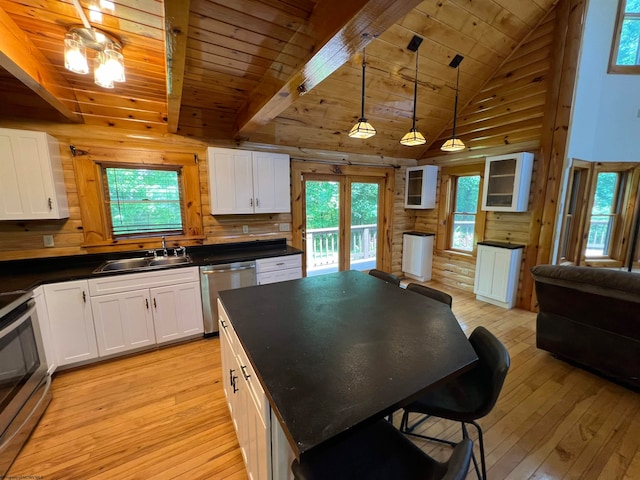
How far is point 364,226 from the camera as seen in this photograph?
4859 millimetres

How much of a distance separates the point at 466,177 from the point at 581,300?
2.80m

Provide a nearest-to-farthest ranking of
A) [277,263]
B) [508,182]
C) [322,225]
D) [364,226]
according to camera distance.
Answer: [277,263] → [508,182] → [322,225] → [364,226]

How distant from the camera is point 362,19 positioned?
4.11 ft

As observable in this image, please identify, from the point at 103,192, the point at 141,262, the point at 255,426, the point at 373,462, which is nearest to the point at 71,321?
the point at 141,262

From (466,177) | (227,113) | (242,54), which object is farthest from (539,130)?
(227,113)

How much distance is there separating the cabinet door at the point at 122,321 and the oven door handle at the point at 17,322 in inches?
16.9

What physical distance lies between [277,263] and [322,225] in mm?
1396

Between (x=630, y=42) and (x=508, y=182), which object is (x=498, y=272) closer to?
(x=508, y=182)

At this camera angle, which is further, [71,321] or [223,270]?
[223,270]

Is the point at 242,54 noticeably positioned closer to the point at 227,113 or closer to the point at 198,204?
the point at 227,113

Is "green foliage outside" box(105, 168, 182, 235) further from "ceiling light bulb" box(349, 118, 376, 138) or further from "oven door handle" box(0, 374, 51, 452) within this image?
"ceiling light bulb" box(349, 118, 376, 138)

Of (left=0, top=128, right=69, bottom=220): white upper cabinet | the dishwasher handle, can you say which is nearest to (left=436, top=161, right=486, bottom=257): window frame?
the dishwasher handle

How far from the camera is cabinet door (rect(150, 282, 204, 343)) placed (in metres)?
2.67

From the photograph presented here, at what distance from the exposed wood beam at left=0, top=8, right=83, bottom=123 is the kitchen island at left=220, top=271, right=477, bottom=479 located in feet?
6.57
